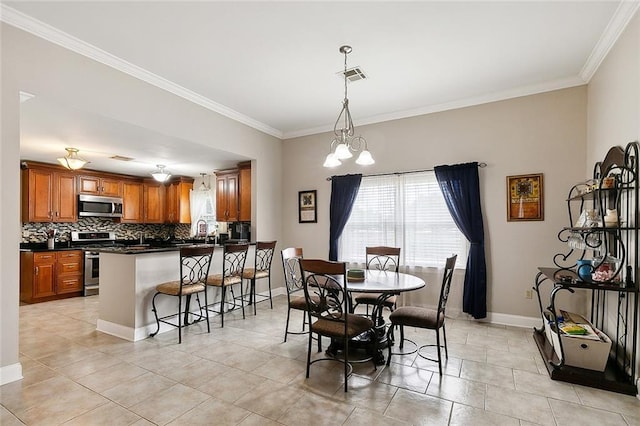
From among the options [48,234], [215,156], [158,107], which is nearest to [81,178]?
[48,234]

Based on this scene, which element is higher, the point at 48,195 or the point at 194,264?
the point at 48,195

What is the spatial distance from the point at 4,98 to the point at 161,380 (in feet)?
8.45

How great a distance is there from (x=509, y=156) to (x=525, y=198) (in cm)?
56

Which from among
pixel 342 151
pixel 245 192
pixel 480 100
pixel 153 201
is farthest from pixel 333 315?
pixel 153 201

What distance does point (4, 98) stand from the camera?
250 cm

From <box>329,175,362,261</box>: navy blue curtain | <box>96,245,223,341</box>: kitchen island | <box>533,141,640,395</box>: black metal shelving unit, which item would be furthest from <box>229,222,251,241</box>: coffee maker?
<box>533,141,640,395</box>: black metal shelving unit

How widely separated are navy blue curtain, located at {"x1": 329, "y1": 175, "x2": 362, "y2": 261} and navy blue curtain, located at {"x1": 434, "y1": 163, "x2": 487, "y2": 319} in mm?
1427

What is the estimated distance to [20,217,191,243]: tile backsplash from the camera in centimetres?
588

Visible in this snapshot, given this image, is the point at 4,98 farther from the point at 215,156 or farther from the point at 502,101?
the point at 502,101

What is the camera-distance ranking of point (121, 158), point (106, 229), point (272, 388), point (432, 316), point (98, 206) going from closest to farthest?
point (272, 388) → point (432, 316) → point (121, 158) → point (98, 206) → point (106, 229)

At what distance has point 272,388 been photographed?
249 cm

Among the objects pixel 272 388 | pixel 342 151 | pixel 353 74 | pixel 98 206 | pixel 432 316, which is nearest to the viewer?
pixel 272 388

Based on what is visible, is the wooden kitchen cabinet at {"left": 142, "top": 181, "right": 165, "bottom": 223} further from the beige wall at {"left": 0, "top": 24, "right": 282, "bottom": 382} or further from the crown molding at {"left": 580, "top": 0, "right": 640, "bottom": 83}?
the crown molding at {"left": 580, "top": 0, "right": 640, "bottom": 83}

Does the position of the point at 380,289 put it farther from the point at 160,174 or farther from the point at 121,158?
the point at 121,158
